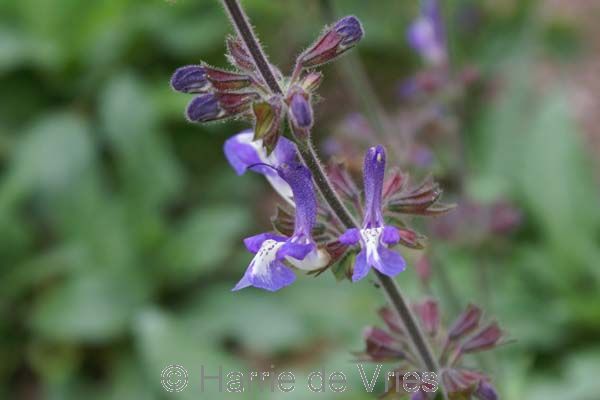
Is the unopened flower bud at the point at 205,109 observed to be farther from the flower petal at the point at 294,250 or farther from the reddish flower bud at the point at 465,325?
the reddish flower bud at the point at 465,325

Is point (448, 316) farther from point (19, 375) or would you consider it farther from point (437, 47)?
point (19, 375)

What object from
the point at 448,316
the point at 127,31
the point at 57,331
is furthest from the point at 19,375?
the point at 448,316

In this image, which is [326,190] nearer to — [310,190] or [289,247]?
[310,190]

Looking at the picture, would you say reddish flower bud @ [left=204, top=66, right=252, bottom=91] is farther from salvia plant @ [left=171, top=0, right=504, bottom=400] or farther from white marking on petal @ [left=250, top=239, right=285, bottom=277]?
white marking on petal @ [left=250, top=239, right=285, bottom=277]

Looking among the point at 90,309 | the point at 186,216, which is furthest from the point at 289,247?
the point at 186,216

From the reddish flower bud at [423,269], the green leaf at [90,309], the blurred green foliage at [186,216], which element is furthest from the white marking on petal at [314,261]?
the green leaf at [90,309]

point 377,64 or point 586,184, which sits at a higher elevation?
point 377,64
